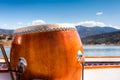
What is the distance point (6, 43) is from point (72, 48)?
65 cm

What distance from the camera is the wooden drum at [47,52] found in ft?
6.33

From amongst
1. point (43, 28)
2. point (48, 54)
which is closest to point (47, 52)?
point (48, 54)

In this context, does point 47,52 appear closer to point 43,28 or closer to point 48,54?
point 48,54

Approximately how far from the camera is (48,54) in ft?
6.30

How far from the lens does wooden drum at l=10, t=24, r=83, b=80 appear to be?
1930 mm

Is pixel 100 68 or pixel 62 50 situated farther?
pixel 100 68

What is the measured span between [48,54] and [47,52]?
0.02 m

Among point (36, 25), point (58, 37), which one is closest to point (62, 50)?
point (58, 37)

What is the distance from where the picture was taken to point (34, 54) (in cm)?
194

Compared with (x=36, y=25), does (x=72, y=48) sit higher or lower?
lower

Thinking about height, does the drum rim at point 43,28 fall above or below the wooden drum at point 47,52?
above

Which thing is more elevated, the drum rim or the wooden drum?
the drum rim

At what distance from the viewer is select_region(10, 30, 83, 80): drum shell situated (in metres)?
1.93

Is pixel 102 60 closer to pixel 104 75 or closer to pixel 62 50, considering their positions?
pixel 104 75
